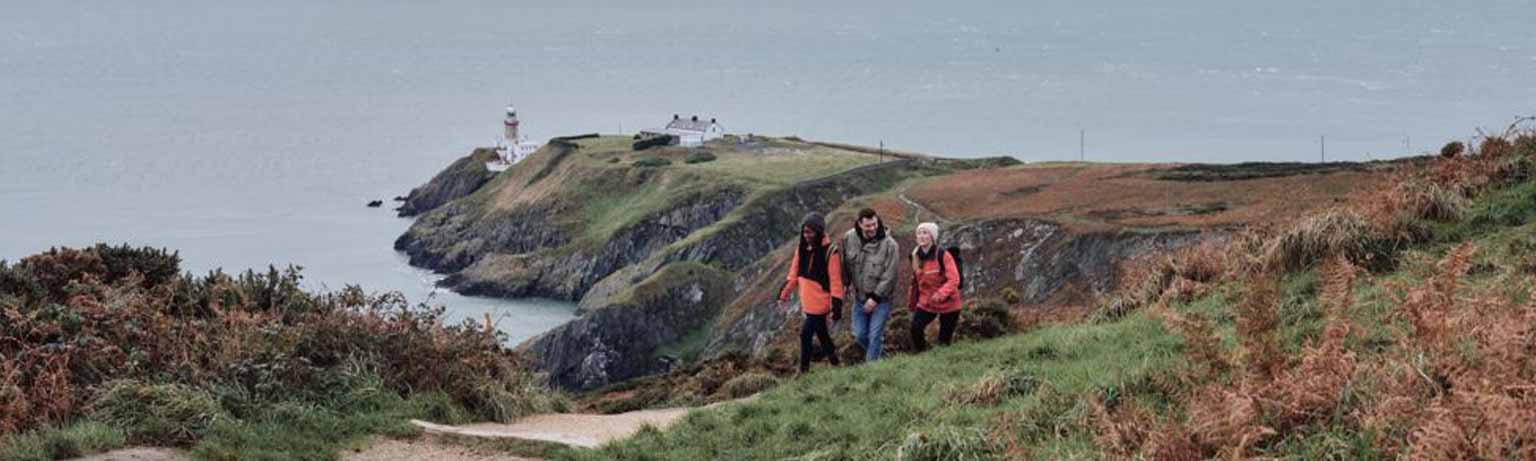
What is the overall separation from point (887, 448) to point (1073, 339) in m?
4.16

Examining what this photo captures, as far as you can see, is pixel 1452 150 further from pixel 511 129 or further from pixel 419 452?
pixel 511 129

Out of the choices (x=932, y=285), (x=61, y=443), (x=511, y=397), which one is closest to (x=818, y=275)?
(x=932, y=285)

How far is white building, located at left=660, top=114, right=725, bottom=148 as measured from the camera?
135 metres

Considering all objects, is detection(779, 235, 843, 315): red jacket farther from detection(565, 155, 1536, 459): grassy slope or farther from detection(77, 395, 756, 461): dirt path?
detection(77, 395, 756, 461): dirt path

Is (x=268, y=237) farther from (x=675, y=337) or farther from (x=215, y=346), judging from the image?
(x=215, y=346)

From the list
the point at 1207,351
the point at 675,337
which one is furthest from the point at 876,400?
the point at 675,337

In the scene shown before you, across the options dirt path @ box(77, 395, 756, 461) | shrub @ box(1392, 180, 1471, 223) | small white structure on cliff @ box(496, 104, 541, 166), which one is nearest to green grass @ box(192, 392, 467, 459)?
dirt path @ box(77, 395, 756, 461)

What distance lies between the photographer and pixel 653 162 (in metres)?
118

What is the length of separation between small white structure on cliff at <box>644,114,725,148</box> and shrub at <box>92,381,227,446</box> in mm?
118952

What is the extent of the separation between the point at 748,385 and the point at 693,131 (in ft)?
390

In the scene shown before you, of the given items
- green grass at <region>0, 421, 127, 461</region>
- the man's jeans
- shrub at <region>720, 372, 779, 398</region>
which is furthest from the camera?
shrub at <region>720, 372, 779, 398</region>

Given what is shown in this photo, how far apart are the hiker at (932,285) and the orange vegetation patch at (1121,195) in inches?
1080

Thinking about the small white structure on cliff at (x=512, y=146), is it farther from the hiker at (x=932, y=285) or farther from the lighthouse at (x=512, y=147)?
the hiker at (x=932, y=285)

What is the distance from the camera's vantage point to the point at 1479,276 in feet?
44.7
